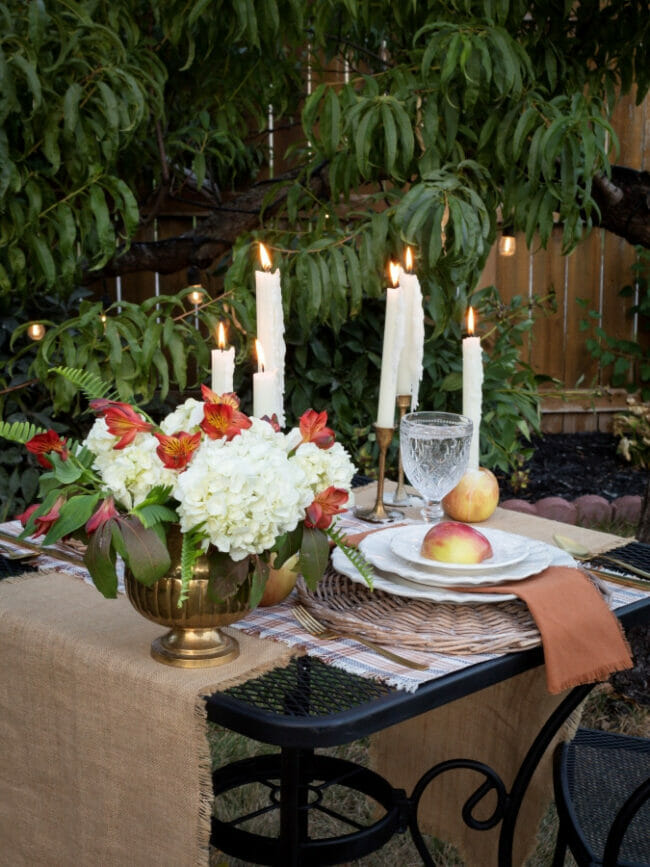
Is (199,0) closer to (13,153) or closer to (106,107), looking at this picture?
(106,107)

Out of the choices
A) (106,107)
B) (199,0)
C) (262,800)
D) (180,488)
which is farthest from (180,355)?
(180,488)

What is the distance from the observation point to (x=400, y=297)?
169 centimetres

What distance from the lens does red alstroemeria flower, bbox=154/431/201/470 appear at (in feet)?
3.76

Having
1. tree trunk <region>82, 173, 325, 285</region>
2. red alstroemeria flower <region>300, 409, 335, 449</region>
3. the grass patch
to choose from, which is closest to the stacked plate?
red alstroemeria flower <region>300, 409, 335, 449</region>

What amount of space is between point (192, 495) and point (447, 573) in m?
0.42

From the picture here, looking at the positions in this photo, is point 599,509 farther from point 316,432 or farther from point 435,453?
point 316,432

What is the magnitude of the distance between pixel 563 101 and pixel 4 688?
1.98m

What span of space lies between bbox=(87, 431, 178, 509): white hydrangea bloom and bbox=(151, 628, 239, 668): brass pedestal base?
16cm

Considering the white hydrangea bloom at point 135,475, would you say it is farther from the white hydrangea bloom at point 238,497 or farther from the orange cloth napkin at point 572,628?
the orange cloth napkin at point 572,628

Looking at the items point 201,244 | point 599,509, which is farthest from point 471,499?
point 599,509

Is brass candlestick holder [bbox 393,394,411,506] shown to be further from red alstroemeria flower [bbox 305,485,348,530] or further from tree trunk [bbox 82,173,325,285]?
tree trunk [bbox 82,173,325,285]

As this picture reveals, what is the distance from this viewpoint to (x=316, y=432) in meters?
1.28

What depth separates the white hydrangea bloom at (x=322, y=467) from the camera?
122 centimetres

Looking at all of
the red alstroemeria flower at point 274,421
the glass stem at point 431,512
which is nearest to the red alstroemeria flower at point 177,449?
the red alstroemeria flower at point 274,421
